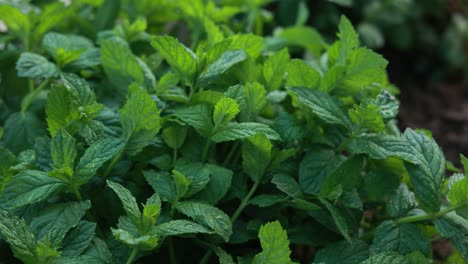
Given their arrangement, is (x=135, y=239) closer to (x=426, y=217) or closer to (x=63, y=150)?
(x=63, y=150)

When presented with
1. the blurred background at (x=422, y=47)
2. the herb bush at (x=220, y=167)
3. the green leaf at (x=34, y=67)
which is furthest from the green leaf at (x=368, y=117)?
the blurred background at (x=422, y=47)

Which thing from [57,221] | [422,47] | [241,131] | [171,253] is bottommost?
[422,47]

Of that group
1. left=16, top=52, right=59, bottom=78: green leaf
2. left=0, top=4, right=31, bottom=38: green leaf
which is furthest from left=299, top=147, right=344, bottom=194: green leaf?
left=0, top=4, right=31, bottom=38: green leaf

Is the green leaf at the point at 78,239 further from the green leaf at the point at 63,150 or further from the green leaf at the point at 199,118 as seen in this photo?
the green leaf at the point at 199,118

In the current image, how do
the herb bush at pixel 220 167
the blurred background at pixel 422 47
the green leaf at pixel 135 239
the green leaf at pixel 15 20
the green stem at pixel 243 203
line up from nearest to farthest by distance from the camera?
the green leaf at pixel 135 239, the herb bush at pixel 220 167, the green stem at pixel 243 203, the green leaf at pixel 15 20, the blurred background at pixel 422 47

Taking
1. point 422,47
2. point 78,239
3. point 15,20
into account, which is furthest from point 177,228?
point 422,47

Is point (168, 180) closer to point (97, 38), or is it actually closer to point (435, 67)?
point (97, 38)
